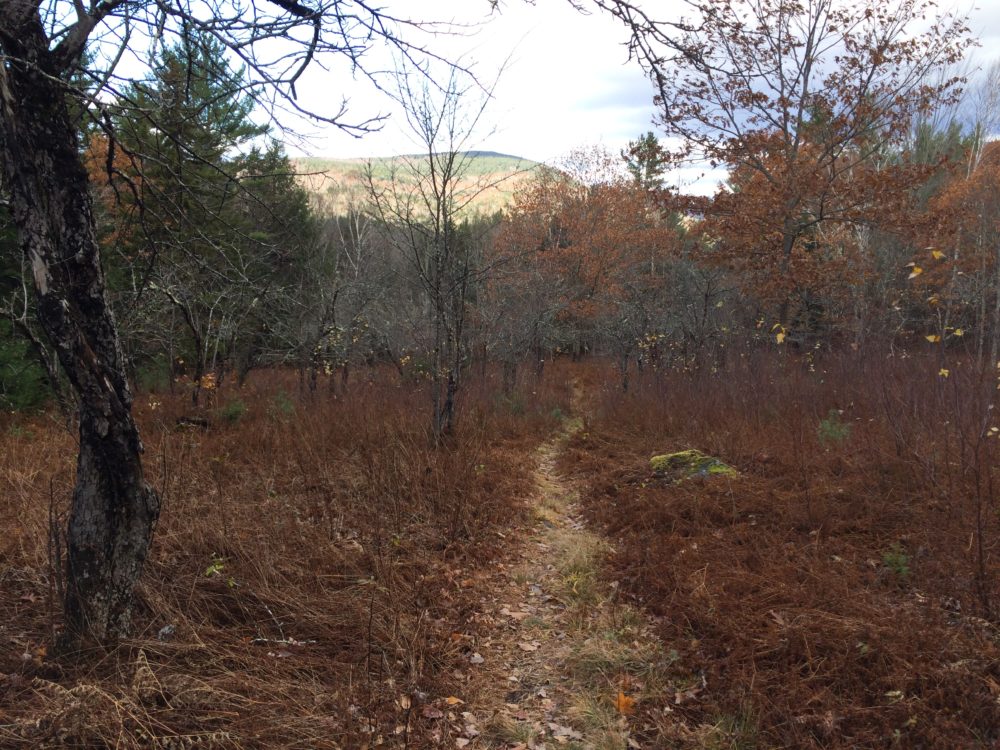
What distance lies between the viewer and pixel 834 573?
3658 mm

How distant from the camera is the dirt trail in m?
2.81

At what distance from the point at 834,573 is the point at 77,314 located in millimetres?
4657

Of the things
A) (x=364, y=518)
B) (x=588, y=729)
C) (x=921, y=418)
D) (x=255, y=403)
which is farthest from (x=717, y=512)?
(x=255, y=403)

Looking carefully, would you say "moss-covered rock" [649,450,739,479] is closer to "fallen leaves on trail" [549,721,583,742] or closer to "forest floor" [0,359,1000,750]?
"forest floor" [0,359,1000,750]

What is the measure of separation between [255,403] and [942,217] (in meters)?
13.2

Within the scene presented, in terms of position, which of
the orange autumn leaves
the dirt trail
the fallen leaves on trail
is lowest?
the fallen leaves on trail

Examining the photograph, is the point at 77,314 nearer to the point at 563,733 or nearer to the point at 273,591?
the point at 273,591

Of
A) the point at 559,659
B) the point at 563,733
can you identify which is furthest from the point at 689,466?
the point at 563,733

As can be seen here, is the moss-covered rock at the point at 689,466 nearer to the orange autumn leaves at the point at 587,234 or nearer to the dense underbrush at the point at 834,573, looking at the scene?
the dense underbrush at the point at 834,573

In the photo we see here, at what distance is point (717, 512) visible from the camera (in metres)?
4.95

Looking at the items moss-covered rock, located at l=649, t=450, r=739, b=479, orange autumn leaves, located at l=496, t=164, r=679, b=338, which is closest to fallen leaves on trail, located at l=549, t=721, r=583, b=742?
moss-covered rock, located at l=649, t=450, r=739, b=479

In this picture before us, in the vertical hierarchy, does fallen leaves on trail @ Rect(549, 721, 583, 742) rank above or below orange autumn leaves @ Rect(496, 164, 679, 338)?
below

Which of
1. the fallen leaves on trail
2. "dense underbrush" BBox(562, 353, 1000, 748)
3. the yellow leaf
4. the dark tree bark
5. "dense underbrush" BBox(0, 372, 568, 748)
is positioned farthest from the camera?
the yellow leaf

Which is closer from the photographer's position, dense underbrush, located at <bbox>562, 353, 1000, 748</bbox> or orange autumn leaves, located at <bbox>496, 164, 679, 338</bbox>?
dense underbrush, located at <bbox>562, 353, 1000, 748</bbox>
